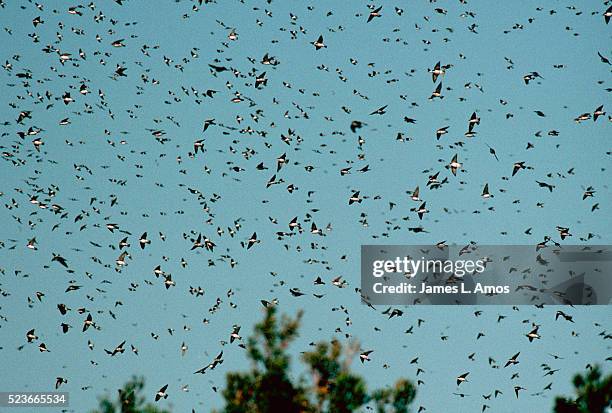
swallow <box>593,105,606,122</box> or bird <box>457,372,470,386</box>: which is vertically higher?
swallow <box>593,105,606,122</box>

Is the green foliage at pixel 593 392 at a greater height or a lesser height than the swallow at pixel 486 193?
lesser

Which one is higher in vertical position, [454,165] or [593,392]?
[454,165]

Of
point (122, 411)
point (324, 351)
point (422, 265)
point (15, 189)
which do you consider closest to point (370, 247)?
point (422, 265)

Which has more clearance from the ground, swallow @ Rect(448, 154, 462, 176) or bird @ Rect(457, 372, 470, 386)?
swallow @ Rect(448, 154, 462, 176)

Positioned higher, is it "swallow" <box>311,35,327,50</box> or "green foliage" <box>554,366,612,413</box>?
"swallow" <box>311,35,327,50</box>

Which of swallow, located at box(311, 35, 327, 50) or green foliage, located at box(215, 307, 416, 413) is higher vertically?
swallow, located at box(311, 35, 327, 50)

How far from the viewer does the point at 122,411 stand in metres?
35.2

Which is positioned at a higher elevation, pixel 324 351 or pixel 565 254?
pixel 565 254

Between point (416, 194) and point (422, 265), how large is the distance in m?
8.42

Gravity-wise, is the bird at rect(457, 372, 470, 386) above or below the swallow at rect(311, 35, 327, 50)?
below

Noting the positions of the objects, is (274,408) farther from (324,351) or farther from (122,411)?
(122,411)

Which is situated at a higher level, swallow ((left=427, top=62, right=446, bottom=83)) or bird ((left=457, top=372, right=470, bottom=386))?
swallow ((left=427, top=62, right=446, bottom=83))

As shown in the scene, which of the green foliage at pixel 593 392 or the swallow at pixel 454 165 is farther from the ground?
the swallow at pixel 454 165

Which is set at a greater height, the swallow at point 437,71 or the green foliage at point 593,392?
the swallow at point 437,71
